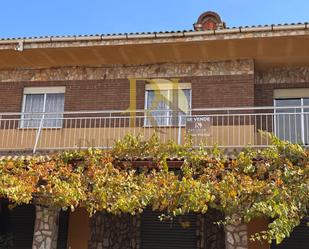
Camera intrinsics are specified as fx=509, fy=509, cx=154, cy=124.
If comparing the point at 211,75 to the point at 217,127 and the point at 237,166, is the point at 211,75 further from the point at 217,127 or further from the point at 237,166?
the point at 237,166

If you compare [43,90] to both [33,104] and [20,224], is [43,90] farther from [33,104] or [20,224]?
[20,224]

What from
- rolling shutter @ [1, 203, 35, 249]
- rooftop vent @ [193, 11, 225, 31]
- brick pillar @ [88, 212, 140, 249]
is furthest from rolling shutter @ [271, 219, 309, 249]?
rooftop vent @ [193, 11, 225, 31]

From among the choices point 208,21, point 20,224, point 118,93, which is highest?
point 208,21

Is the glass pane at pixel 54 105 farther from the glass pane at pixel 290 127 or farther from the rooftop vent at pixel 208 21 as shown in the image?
the glass pane at pixel 290 127

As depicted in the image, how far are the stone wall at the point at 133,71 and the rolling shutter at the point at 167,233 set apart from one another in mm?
4061

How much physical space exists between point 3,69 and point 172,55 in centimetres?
542

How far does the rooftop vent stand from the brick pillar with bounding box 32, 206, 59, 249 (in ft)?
25.2

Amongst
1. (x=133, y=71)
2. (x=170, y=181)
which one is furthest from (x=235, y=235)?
(x=133, y=71)

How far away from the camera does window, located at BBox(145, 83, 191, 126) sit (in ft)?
47.4

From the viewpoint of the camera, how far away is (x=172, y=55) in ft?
47.7

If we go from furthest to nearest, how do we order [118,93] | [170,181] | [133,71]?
[133,71], [118,93], [170,181]

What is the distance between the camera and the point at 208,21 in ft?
52.5

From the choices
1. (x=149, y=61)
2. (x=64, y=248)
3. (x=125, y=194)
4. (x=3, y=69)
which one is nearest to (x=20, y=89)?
(x=3, y=69)

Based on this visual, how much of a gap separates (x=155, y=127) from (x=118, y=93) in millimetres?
1650
